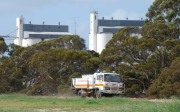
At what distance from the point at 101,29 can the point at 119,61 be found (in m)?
44.5

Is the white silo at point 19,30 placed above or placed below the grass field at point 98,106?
above

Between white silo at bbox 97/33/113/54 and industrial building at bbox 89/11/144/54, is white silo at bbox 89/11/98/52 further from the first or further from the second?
white silo at bbox 97/33/113/54

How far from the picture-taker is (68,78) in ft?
222

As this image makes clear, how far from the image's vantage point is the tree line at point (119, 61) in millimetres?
53875

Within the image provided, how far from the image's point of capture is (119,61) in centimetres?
5828

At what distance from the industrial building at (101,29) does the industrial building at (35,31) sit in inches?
616

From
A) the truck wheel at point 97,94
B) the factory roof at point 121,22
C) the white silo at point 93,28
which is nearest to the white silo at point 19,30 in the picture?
the factory roof at point 121,22

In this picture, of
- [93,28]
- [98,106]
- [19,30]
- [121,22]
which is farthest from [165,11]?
[19,30]

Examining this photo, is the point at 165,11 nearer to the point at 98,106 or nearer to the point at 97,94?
the point at 97,94

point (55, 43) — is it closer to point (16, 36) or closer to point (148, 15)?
point (148, 15)

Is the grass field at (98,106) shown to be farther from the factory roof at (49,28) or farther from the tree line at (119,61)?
the factory roof at (49,28)

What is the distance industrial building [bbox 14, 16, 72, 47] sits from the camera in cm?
11428

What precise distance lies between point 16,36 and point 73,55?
51.0m

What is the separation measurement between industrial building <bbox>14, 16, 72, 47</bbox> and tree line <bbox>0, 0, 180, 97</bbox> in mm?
34088
